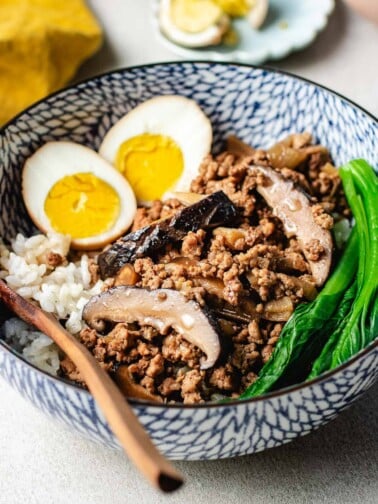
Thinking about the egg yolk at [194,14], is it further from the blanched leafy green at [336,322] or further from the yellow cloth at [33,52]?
the blanched leafy green at [336,322]

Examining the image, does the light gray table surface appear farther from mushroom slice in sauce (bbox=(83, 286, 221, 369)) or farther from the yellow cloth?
the yellow cloth

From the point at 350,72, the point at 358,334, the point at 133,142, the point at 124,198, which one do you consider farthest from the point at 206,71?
the point at 358,334

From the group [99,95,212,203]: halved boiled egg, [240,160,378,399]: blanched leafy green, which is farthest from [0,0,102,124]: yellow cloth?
[240,160,378,399]: blanched leafy green

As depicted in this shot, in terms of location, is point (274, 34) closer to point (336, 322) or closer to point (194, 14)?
point (194, 14)

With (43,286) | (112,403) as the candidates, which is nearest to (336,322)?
(112,403)

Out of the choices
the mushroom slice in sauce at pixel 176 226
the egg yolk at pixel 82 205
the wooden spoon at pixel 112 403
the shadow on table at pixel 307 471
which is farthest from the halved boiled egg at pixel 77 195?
the shadow on table at pixel 307 471

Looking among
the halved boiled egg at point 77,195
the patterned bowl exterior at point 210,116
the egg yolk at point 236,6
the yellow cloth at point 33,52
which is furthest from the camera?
the egg yolk at point 236,6

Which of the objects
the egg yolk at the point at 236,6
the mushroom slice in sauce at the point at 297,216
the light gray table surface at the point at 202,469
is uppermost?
the egg yolk at the point at 236,6
